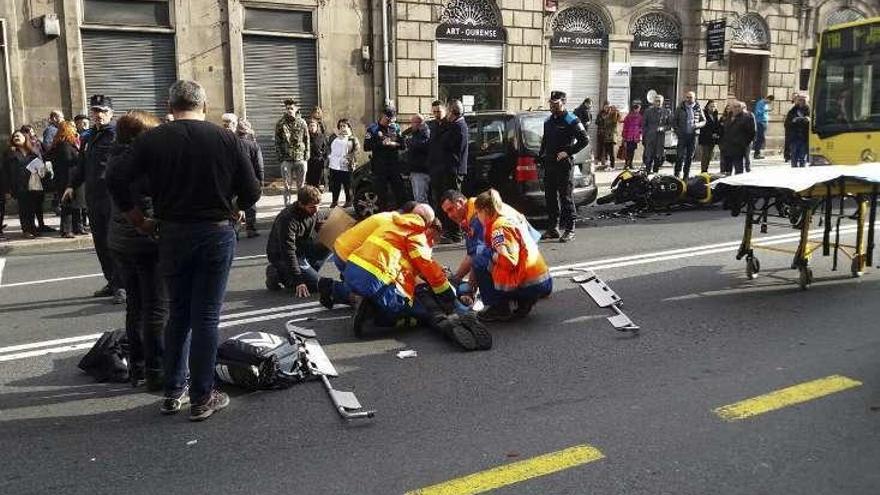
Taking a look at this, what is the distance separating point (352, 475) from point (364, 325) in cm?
239

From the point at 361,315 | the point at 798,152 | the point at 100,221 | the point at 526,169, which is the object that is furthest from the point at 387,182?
the point at 798,152

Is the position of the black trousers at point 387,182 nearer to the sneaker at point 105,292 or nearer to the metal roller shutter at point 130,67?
the sneaker at point 105,292

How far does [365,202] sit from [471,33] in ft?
26.1

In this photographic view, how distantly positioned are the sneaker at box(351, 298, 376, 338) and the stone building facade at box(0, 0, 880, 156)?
444 inches

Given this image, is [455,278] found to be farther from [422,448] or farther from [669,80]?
[669,80]

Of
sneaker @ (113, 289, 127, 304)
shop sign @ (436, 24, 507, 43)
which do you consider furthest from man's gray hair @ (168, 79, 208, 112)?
shop sign @ (436, 24, 507, 43)

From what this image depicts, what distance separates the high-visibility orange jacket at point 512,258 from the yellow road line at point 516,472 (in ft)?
7.70

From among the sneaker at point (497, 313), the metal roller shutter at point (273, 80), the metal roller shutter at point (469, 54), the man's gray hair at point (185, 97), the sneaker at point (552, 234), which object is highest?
the metal roller shutter at point (469, 54)

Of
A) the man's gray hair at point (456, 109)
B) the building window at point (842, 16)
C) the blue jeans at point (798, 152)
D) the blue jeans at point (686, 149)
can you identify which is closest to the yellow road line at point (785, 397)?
the man's gray hair at point (456, 109)

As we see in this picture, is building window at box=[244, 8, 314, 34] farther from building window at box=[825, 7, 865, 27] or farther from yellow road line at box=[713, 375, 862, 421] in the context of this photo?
building window at box=[825, 7, 865, 27]

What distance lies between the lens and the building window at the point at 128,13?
574 inches

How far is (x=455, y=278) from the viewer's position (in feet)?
Answer: 21.6

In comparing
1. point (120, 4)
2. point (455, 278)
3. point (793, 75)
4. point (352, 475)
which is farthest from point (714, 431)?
point (793, 75)

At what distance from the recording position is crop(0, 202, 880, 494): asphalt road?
11.4 feet
